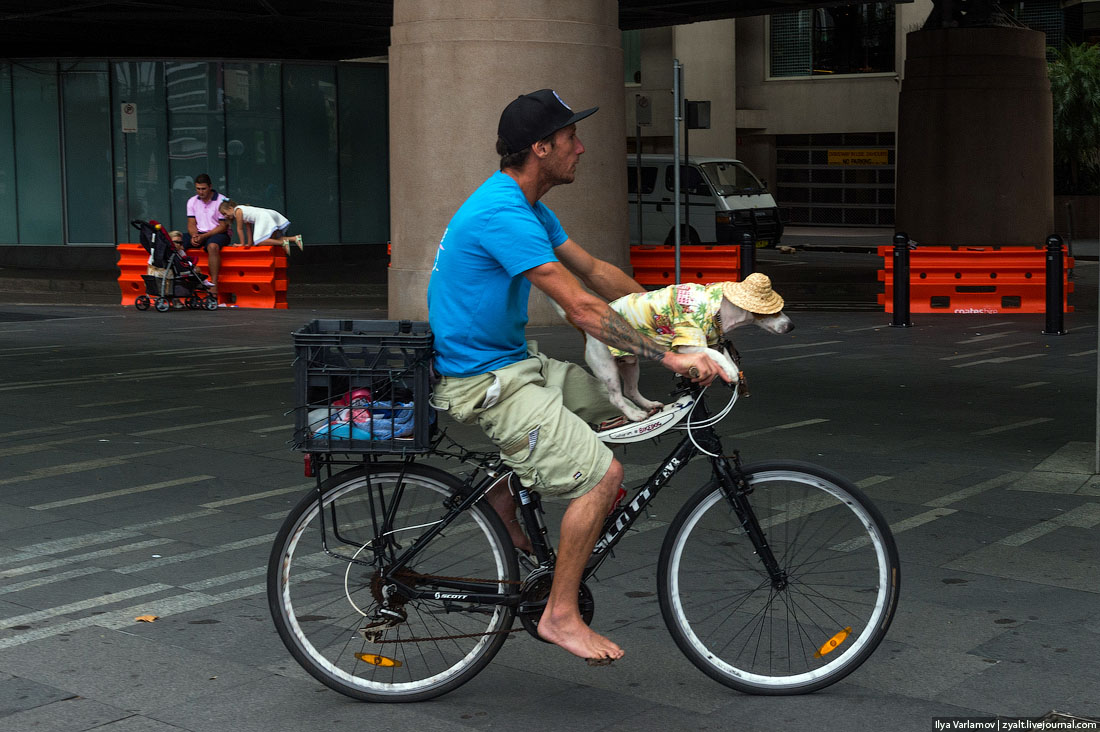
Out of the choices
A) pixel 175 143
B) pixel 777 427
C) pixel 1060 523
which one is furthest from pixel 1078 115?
pixel 1060 523

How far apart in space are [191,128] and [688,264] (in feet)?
39.5

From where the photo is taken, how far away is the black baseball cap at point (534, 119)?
4062 millimetres

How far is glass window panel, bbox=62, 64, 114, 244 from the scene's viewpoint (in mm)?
27094

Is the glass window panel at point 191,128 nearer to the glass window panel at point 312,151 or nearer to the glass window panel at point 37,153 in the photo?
Result: the glass window panel at point 312,151

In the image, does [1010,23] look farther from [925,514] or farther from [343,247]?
[925,514]

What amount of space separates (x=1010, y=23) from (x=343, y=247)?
1295 cm

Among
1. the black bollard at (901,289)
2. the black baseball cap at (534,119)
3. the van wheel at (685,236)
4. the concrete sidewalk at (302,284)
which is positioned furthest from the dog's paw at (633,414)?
the van wheel at (685,236)

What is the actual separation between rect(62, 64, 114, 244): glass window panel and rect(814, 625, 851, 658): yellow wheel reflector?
24.9 m

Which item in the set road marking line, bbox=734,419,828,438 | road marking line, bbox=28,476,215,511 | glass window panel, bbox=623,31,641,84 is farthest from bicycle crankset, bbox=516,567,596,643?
glass window panel, bbox=623,31,641,84

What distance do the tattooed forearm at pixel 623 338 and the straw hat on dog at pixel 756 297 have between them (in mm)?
353

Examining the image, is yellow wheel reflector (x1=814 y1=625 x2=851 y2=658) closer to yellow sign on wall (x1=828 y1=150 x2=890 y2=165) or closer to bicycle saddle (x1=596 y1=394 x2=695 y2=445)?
bicycle saddle (x1=596 y1=394 x2=695 y2=445)

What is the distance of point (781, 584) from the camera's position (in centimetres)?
435

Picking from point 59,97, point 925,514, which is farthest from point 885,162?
point 925,514

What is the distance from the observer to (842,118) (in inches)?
1655
